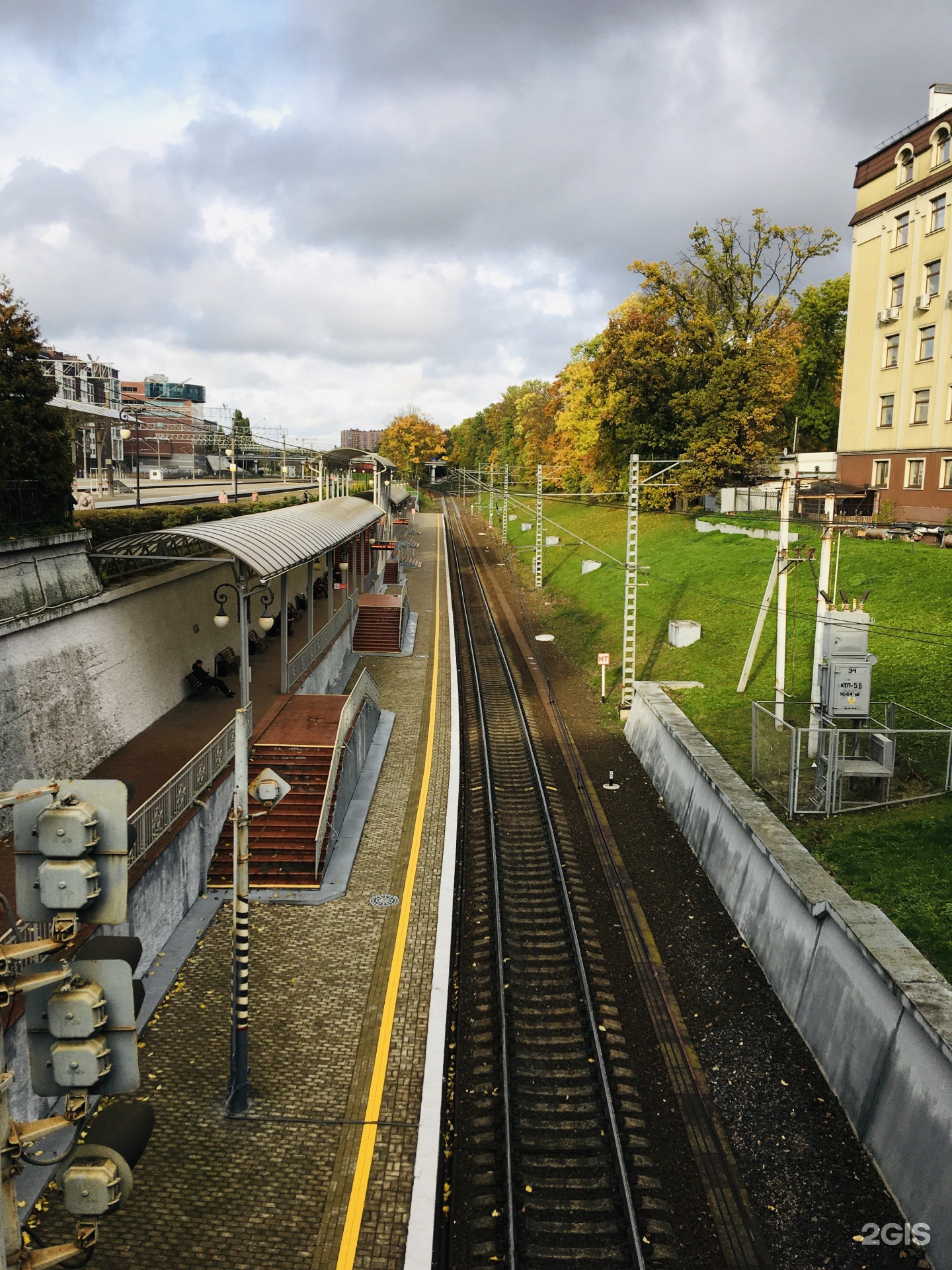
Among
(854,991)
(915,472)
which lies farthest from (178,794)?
(915,472)

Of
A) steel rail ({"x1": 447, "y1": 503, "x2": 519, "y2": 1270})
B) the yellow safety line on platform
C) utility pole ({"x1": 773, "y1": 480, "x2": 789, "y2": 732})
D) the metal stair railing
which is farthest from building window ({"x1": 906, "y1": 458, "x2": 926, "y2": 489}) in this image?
the yellow safety line on platform

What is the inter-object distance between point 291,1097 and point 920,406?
36.1m

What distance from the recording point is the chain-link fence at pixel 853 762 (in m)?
14.8

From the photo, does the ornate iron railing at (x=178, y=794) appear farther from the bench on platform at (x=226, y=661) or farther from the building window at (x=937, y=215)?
the building window at (x=937, y=215)

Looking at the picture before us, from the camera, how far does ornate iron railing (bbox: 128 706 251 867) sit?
11656 millimetres

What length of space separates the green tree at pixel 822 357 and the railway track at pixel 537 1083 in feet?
176

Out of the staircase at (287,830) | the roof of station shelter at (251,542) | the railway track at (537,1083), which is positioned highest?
the roof of station shelter at (251,542)

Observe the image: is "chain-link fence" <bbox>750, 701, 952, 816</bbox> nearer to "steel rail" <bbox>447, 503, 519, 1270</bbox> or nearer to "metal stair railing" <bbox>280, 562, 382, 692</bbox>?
"steel rail" <bbox>447, 503, 519, 1270</bbox>

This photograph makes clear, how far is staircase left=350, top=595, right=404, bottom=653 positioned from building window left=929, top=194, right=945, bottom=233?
26.5m

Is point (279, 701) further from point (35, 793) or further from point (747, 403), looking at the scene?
Answer: point (747, 403)

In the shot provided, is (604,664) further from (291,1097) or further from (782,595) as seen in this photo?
(291,1097)

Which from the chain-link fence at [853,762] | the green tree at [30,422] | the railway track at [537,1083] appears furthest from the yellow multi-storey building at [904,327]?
the green tree at [30,422]

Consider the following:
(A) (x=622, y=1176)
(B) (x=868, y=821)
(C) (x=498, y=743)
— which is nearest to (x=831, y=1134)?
(A) (x=622, y=1176)

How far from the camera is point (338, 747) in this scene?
16547 millimetres
